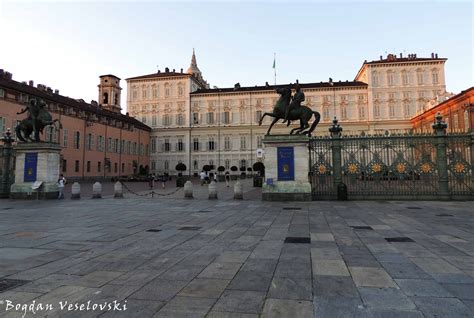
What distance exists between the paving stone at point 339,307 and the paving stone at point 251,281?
2.35 feet

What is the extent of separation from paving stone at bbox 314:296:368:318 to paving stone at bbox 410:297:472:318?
2.02ft

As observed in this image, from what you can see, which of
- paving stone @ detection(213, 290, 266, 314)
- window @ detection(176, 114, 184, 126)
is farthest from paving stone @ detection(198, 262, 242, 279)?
window @ detection(176, 114, 184, 126)

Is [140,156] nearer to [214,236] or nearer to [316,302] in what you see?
[214,236]

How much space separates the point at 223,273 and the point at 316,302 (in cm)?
152

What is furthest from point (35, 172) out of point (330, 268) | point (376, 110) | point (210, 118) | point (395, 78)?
point (395, 78)

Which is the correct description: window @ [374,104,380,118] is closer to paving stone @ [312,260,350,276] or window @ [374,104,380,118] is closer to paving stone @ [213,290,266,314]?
paving stone @ [312,260,350,276]

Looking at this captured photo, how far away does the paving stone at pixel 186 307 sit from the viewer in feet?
10.4

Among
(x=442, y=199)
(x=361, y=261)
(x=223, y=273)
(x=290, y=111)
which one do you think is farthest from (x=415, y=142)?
(x=223, y=273)

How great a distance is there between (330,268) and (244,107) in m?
64.1

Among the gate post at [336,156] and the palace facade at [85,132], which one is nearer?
the gate post at [336,156]

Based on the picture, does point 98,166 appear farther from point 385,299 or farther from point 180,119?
point 385,299

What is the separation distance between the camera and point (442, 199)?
15.0 m

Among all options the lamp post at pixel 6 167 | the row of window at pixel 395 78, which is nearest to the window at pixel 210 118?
the row of window at pixel 395 78

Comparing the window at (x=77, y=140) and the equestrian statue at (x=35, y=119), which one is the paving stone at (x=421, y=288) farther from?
the window at (x=77, y=140)
